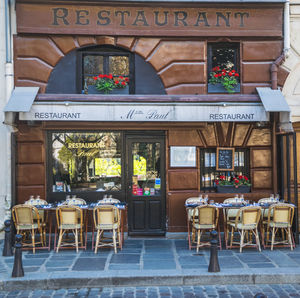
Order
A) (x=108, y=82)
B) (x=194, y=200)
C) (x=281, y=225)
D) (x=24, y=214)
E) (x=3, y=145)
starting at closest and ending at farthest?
(x=24, y=214) < (x=281, y=225) < (x=194, y=200) < (x=3, y=145) < (x=108, y=82)

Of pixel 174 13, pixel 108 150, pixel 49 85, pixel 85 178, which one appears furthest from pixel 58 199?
pixel 174 13

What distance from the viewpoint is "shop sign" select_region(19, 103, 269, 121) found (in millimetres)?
8523

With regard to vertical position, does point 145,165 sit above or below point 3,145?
below

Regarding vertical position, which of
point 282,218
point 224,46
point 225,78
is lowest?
point 282,218

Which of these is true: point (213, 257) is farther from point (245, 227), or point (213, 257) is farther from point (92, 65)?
point (92, 65)

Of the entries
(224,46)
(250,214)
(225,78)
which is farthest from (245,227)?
(224,46)

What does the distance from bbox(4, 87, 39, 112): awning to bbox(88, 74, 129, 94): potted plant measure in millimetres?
1480

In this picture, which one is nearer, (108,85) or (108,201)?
(108,201)

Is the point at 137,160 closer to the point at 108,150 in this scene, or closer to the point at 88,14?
the point at 108,150

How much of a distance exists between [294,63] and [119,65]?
4.68 metres

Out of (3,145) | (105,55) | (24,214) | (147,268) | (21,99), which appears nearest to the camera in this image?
(147,268)

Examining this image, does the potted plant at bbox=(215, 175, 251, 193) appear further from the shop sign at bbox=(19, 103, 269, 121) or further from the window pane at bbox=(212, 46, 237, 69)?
the window pane at bbox=(212, 46, 237, 69)

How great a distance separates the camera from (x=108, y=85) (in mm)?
9500

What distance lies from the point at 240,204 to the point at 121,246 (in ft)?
9.64
